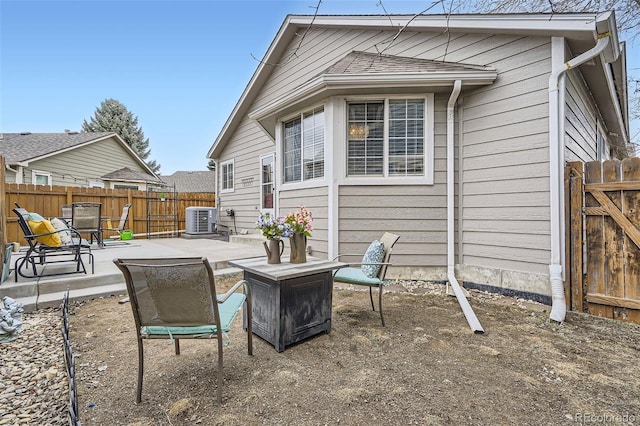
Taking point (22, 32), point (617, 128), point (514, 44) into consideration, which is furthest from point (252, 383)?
point (22, 32)

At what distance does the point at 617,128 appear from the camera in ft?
24.8

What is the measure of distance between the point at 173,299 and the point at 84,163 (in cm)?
1576

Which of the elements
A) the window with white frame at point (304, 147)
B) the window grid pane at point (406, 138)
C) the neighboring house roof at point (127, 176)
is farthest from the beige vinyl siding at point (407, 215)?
the neighboring house roof at point (127, 176)

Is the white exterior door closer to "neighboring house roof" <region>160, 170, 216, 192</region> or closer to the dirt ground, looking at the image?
the dirt ground

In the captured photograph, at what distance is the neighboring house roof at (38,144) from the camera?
11531 millimetres

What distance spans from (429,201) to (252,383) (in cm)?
361

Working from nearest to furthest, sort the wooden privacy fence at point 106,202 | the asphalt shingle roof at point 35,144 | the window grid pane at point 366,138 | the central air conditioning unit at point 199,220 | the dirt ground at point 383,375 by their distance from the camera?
the dirt ground at point 383,375 → the window grid pane at point 366,138 → the wooden privacy fence at point 106,202 → the central air conditioning unit at point 199,220 → the asphalt shingle roof at point 35,144

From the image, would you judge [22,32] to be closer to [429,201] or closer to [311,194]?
[311,194]

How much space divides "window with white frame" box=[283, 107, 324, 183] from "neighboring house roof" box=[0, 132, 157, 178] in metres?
11.7

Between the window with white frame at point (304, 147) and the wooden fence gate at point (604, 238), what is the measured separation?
11.3 feet

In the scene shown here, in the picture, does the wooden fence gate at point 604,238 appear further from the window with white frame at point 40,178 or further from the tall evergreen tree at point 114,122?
the tall evergreen tree at point 114,122

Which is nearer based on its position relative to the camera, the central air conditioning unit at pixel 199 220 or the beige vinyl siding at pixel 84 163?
the central air conditioning unit at pixel 199 220

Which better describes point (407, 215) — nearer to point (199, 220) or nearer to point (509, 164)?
point (509, 164)

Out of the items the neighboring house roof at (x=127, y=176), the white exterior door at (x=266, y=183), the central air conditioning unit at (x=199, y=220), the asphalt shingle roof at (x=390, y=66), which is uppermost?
the asphalt shingle roof at (x=390, y=66)
